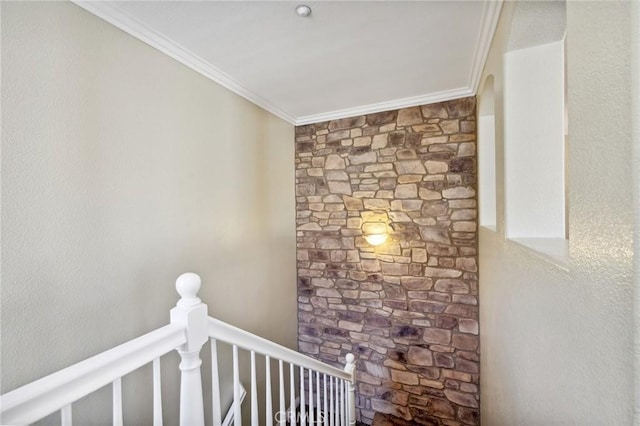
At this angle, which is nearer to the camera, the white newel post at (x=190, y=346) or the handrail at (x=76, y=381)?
the handrail at (x=76, y=381)

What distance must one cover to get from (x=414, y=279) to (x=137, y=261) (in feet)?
7.72

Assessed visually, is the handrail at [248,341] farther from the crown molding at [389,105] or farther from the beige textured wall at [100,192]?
the crown molding at [389,105]

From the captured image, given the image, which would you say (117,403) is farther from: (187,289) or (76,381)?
(187,289)

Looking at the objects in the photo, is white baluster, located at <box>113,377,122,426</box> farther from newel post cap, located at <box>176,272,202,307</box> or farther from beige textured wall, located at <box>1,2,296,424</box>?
beige textured wall, located at <box>1,2,296,424</box>

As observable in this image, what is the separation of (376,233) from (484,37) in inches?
70.8

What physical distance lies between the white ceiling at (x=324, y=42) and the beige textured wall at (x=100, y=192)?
0.17 m

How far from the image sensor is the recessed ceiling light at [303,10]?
1425 millimetres

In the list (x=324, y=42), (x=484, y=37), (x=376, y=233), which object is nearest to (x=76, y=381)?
(x=324, y=42)

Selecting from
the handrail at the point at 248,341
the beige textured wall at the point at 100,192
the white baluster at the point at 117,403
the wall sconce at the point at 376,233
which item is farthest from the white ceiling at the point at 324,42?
the white baluster at the point at 117,403

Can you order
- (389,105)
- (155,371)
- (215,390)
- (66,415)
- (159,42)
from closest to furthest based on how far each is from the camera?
(66,415), (155,371), (215,390), (159,42), (389,105)

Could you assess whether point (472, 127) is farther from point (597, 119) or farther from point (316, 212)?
point (597, 119)

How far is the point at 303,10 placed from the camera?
144cm

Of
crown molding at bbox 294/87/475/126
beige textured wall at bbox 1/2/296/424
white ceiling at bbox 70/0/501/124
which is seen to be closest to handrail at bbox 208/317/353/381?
beige textured wall at bbox 1/2/296/424

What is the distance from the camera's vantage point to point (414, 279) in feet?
8.67
